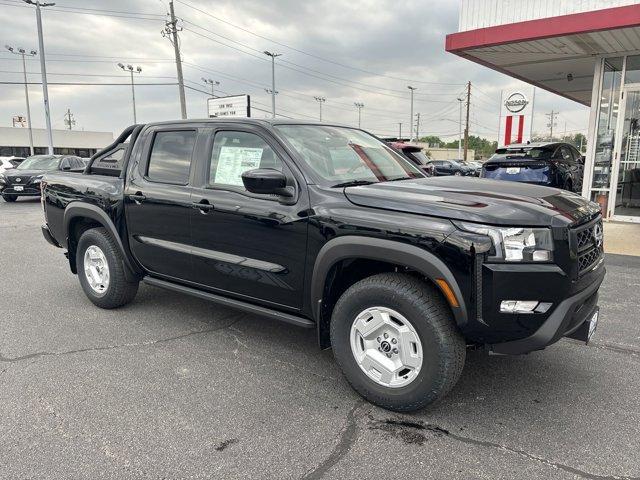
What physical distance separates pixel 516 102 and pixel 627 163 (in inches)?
154

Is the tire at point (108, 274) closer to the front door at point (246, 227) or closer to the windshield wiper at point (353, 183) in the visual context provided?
the front door at point (246, 227)

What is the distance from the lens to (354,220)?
10.1ft

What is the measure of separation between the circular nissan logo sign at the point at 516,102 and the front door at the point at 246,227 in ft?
38.2

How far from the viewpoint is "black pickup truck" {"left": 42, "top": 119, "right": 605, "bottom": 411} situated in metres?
2.69

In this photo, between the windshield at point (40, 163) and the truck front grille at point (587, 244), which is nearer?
the truck front grille at point (587, 244)

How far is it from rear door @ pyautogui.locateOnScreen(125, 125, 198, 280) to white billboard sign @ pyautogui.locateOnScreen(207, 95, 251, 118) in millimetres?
19975

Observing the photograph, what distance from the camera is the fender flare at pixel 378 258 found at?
2744 millimetres

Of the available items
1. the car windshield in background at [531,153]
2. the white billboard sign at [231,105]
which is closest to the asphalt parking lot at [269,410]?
the car windshield in background at [531,153]

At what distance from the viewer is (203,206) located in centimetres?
388

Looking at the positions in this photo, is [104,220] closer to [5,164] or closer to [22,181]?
[22,181]

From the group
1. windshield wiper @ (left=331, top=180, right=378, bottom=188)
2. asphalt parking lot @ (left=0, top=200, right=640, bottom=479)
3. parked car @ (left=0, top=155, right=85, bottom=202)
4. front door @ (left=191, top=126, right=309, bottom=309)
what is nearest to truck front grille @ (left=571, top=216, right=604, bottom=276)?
asphalt parking lot @ (left=0, top=200, right=640, bottom=479)

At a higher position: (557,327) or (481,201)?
(481,201)

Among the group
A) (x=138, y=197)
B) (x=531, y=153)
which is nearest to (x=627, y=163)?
(x=531, y=153)

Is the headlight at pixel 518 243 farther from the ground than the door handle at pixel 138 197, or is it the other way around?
the door handle at pixel 138 197
